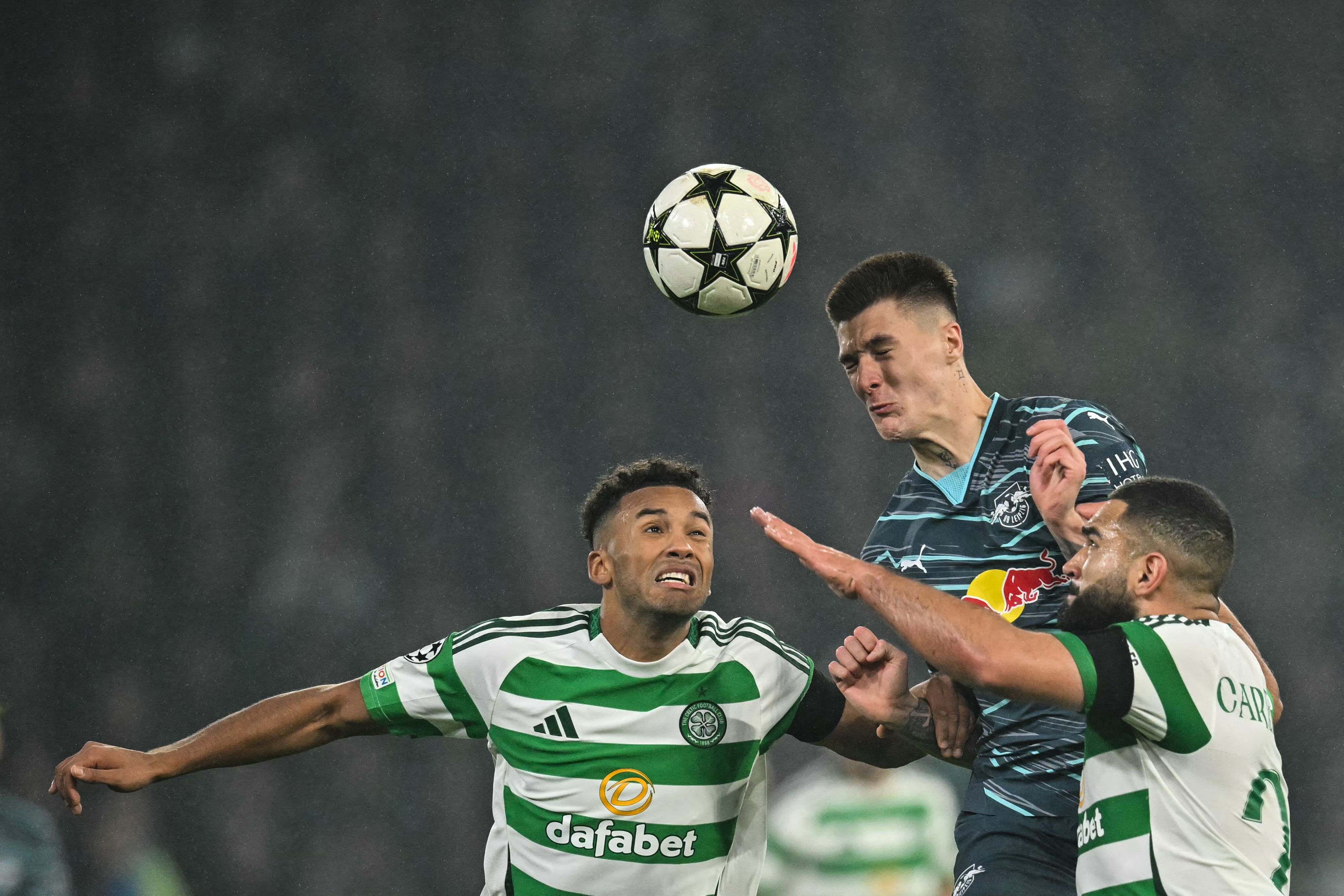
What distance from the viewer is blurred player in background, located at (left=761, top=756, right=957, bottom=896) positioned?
16.6ft

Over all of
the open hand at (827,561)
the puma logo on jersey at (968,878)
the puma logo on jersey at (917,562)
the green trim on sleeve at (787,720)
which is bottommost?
the puma logo on jersey at (968,878)

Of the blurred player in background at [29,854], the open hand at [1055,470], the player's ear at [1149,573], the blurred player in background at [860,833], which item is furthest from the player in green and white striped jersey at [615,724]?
the blurred player in background at [29,854]

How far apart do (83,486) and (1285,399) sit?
5227 millimetres

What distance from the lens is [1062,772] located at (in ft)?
8.89

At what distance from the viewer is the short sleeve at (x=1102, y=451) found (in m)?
2.79

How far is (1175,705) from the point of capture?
2135 mm

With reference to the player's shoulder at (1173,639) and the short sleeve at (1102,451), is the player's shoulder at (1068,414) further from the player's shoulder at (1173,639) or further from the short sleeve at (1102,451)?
the player's shoulder at (1173,639)

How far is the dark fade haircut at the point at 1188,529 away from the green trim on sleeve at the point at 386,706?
1.82 m

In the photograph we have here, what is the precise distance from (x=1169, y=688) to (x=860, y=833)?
321 centimetres

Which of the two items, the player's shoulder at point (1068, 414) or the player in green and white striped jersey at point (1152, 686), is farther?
the player's shoulder at point (1068, 414)

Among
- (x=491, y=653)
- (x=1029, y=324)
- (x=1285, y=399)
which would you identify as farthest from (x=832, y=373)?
(x=491, y=653)

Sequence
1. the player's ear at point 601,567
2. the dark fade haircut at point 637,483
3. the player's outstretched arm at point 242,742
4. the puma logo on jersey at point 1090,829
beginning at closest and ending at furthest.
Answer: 1. the puma logo on jersey at point 1090,829
2. the player's outstretched arm at point 242,742
3. the player's ear at point 601,567
4. the dark fade haircut at point 637,483

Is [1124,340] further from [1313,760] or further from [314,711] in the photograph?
[314,711]

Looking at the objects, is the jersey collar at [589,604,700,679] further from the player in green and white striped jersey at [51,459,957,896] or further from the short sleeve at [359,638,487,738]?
the short sleeve at [359,638,487,738]
